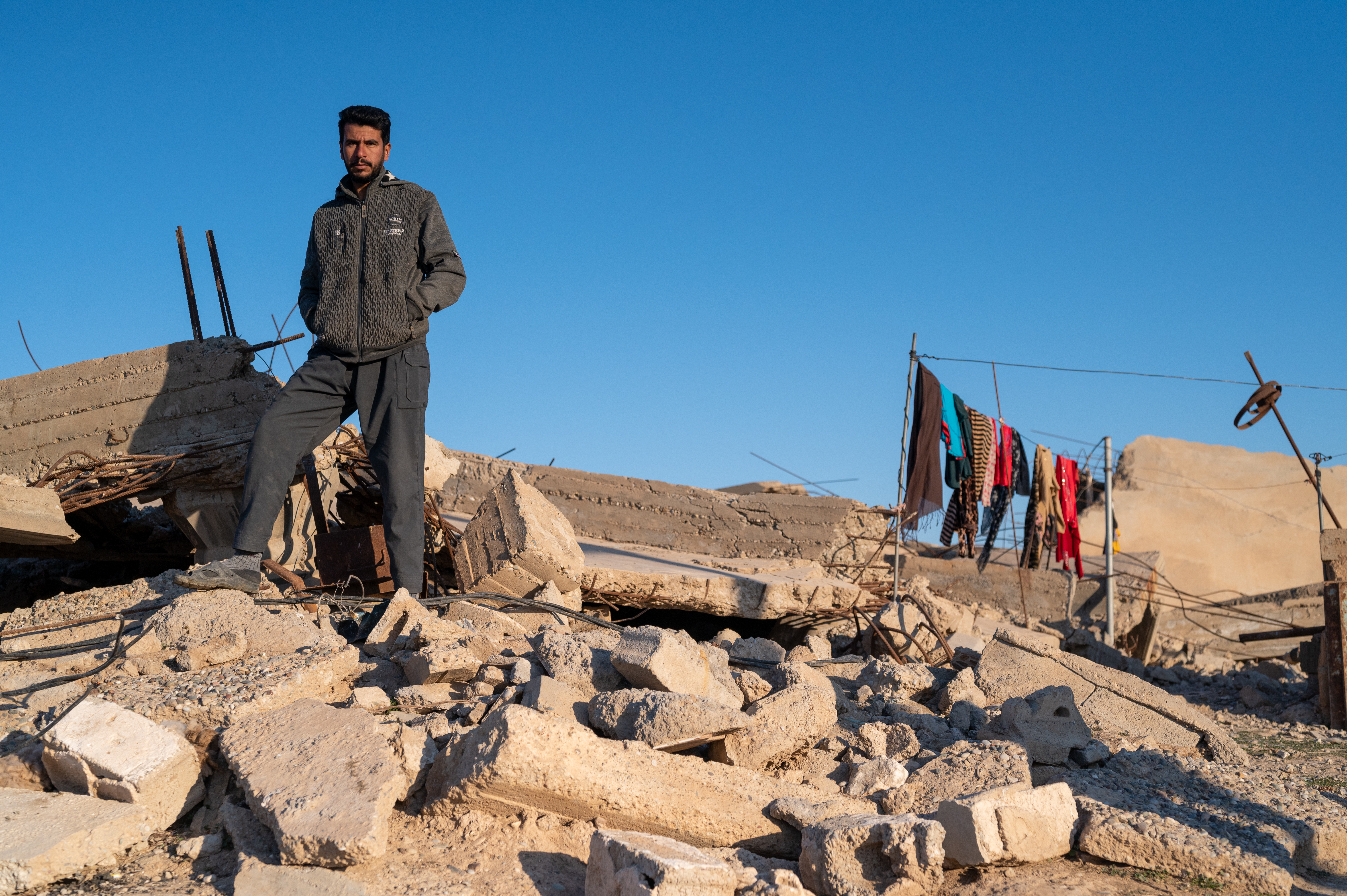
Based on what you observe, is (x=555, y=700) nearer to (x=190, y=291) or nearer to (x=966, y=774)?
(x=966, y=774)

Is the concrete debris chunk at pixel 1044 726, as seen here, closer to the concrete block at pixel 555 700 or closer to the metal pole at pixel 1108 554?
the concrete block at pixel 555 700

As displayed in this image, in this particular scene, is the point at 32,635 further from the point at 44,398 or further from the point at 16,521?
the point at 44,398

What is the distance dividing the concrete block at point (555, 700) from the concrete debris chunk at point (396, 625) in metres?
0.79

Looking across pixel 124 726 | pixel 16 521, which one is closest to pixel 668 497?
pixel 16 521

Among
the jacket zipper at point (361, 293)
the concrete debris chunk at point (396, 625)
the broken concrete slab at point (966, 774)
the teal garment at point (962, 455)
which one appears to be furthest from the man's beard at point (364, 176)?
the teal garment at point (962, 455)

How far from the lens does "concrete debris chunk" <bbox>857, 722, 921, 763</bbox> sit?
3383 millimetres

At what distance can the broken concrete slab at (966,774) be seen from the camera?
3061 millimetres

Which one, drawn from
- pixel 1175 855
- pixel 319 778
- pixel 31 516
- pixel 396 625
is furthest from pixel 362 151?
pixel 1175 855

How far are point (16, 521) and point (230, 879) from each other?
11.6ft

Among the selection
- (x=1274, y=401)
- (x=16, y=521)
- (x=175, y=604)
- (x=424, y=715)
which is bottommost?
(x=424, y=715)

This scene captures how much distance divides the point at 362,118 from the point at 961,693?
3.71 meters

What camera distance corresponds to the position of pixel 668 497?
8945 millimetres

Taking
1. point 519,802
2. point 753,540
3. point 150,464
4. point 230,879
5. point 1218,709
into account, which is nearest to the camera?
point 230,879

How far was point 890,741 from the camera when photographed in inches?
137
